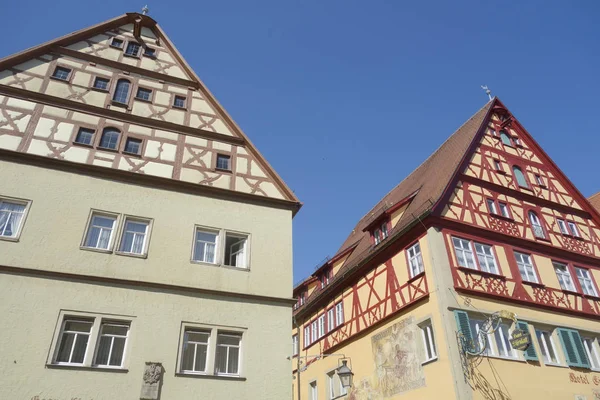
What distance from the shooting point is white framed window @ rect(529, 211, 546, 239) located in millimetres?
18528

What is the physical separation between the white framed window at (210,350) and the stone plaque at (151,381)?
0.49 metres

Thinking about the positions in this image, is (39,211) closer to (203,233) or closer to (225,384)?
(203,233)

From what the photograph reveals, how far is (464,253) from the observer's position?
16.0m

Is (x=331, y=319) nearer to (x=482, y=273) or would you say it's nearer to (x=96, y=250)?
(x=482, y=273)

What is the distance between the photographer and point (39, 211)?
37.3 feet

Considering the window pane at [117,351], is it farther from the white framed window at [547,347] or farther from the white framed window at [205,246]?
the white framed window at [547,347]

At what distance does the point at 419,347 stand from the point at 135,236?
9556 mm

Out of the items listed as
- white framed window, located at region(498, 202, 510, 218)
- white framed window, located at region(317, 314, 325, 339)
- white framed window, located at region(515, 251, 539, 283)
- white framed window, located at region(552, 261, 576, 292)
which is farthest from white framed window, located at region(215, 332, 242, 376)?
white framed window, located at region(552, 261, 576, 292)

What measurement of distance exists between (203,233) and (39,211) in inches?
162

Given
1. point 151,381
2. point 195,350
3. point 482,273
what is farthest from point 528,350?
point 151,381

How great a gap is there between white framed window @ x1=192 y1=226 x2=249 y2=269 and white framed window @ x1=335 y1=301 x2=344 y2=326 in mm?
9285

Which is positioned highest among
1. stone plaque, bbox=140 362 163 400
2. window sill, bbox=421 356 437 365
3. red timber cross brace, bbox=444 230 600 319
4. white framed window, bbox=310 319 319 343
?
white framed window, bbox=310 319 319 343

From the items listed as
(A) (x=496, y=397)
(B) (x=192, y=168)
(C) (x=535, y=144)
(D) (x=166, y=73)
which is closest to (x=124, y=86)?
(D) (x=166, y=73)

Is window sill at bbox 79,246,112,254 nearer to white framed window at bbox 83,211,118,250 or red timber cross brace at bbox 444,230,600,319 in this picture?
white framed window at bbox 83,211,118,250
